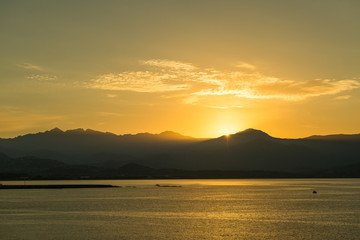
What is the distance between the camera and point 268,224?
3297 inches

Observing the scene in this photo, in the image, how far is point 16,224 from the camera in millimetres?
84000

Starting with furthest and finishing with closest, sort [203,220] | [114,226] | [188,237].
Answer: [203,220], [114,226], [188,237]

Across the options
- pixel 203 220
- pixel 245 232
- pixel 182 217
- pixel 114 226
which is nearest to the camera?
pixel 245 232

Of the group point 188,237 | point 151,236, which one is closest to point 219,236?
point 188,237

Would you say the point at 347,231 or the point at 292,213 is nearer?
the point at 347,231

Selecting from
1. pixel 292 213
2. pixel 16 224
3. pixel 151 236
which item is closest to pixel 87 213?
pixel 16 224

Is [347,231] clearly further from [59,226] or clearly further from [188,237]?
[59,226]

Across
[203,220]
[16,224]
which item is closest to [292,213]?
[203,220]

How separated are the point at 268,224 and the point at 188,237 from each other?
71.1 feet

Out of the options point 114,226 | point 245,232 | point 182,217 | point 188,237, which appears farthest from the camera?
point 182,217

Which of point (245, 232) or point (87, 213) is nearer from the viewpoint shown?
point (245, 232)

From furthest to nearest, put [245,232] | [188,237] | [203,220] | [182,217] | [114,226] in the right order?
[182,217] < [203,220] < [114,226] < [245,232] < [188,237]

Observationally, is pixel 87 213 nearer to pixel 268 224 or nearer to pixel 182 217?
pixel 182 217

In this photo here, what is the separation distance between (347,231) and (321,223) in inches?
447
